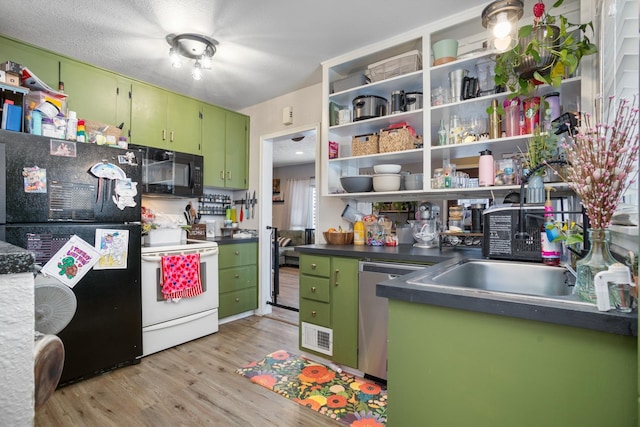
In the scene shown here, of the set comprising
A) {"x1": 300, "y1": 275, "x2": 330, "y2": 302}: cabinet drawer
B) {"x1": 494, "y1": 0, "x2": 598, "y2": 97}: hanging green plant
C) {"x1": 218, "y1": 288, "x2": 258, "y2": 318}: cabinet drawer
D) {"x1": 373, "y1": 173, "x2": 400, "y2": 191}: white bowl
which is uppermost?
{"x1": 494, "y1": 0, "x2": 598, "y2": 97}: hanging green plant

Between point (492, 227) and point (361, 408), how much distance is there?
126cm

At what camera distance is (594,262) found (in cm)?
81

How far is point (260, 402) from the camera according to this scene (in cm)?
190

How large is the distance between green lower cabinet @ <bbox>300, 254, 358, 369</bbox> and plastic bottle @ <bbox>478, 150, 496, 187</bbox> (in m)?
0.94

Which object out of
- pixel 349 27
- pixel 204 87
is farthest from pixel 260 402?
pixel 204 87

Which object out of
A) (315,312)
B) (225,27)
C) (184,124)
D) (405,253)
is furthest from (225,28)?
(315,312)

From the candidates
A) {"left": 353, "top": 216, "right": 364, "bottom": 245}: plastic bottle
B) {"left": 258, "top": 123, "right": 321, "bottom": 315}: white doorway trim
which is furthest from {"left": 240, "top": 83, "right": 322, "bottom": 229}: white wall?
{"left": 353, "top": 216, "right": 364, "bottom": 245}: plastic bottle

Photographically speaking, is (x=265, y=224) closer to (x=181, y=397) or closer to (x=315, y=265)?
(x=315, y=265)

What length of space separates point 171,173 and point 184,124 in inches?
21.9

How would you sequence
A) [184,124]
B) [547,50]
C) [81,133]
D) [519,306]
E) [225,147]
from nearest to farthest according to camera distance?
[519,306] < [547,50] < [81,133] < [184,124] < [225,147]

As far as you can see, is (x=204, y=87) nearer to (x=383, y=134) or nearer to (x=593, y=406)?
(x=383, y=134)

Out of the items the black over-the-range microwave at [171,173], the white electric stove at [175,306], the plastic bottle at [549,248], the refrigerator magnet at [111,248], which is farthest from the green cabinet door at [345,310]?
the black over-the-range microwave at [171,173]

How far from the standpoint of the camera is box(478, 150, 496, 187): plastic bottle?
1.97m

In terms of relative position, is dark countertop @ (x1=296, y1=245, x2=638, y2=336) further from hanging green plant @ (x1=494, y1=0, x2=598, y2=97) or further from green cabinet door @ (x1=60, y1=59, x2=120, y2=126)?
green cabinet door @ (x1=60, y1=59, x2=120, y2=126)
